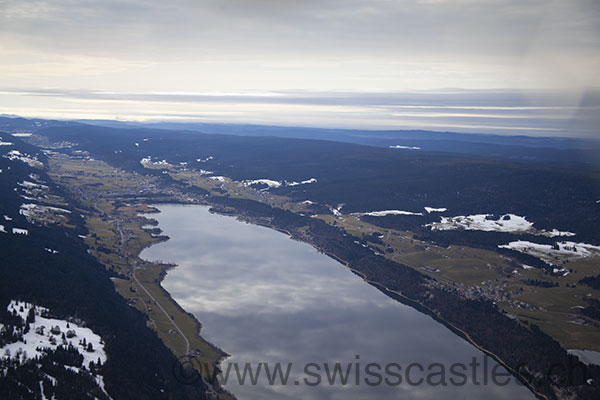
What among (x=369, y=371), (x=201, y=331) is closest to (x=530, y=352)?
(x=369, y=371)

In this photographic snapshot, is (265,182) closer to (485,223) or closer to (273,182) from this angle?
(273,182)

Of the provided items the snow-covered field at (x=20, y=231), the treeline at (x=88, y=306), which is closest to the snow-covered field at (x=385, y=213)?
the treeline at (x=88, y=306)

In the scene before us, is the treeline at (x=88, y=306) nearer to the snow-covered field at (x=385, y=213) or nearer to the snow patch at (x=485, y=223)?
the snow-covered field at (x=385, y=213)

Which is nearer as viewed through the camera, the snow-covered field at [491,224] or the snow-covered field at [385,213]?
the snow-covered field at [491,224]

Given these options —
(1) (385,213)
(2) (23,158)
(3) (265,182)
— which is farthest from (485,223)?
(2) (23,158)

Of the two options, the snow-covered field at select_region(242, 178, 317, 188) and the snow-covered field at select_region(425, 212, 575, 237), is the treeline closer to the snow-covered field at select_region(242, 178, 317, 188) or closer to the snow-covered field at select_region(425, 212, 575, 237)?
A: the snow-covered field at select_region(425, 212, 575, 237)

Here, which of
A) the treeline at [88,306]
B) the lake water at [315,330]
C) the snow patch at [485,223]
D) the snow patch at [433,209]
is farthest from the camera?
the snow patch at [433,209]

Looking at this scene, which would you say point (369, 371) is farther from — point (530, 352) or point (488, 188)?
point (488, 188)

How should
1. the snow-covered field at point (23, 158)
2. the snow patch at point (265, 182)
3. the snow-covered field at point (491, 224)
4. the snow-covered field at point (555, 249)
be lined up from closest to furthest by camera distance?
the snow-covered field at point (555, 249), the snow-covered field at point (491, 224), the snow patch at point (265, 182), the snow-covered field at point (23, 158)
